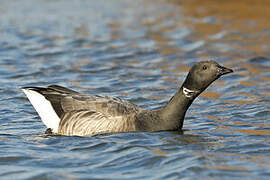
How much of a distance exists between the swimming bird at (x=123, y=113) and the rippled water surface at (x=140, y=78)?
22 centimetres

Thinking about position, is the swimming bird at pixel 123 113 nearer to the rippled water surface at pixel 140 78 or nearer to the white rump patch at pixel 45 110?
the white rump patch at pixel 45 110

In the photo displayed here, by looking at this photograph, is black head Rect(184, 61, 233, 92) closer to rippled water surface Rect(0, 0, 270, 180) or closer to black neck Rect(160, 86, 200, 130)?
black neck Rect(160, 86, 200, 130)

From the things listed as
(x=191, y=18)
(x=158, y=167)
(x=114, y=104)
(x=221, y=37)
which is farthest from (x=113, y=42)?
(x=158, y=167)

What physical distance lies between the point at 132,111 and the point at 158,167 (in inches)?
73.0

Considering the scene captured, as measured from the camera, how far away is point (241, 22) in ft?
68.7

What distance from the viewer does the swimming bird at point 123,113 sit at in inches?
348

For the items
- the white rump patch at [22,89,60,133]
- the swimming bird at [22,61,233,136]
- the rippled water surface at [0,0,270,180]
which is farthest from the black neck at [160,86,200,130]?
the white rump patch at [22,89,60,133]

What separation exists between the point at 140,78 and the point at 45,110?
4695 millimetres

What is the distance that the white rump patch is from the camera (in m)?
9.30

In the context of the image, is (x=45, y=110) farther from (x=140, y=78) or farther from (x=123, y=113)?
(x=140, y=78)

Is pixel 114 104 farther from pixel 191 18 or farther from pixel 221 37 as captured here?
pixel 191 18

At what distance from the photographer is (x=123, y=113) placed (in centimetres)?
905

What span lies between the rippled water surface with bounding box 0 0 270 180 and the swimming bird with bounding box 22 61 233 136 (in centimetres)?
22

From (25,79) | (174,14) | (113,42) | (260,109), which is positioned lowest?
(260,109)
